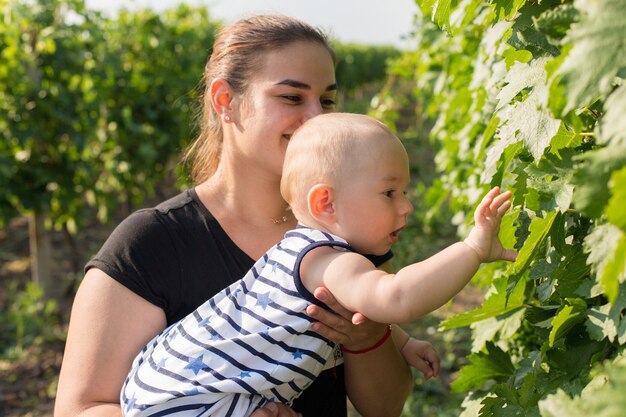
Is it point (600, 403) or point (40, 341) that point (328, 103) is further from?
point (40, 341)

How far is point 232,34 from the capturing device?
2318 millimetres

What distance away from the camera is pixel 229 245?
2.08 meters

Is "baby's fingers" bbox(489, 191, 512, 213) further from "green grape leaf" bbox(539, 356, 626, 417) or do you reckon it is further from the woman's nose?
the woman's nose

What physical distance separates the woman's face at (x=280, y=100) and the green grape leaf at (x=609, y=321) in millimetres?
1049

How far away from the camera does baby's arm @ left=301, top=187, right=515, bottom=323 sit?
132 cm

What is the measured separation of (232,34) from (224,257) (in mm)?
713

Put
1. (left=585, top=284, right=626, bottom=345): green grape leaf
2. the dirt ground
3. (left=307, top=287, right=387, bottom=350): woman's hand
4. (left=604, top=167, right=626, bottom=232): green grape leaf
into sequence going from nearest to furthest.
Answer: (left=604, top=167, right=626, bottom=232): green grape leaf < (left=585, top=284, right=626, bottom=345): green grape leaf < (left=307, top=287, right=387, bottom=350): woman's hand < the dirt ground

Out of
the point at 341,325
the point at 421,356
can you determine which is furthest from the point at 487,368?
the point at 341,325

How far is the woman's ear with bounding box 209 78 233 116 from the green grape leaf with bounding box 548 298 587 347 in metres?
1.25

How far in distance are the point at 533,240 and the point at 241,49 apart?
1251 millimetres

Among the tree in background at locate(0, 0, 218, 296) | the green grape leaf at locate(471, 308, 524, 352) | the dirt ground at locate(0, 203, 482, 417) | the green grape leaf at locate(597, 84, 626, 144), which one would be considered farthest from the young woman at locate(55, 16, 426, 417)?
the tree in background at locate(0, 0, 218, 296)

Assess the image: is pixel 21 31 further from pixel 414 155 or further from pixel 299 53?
pixel 414 155

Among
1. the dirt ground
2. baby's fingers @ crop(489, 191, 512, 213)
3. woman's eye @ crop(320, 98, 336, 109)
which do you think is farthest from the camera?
the dirt ground

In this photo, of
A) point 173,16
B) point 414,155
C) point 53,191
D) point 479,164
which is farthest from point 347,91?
point 479,164
